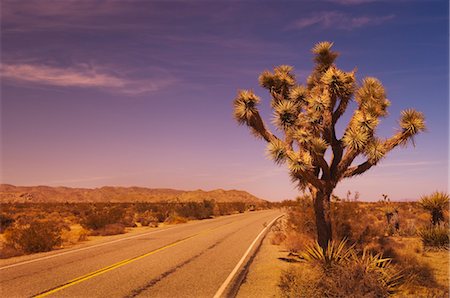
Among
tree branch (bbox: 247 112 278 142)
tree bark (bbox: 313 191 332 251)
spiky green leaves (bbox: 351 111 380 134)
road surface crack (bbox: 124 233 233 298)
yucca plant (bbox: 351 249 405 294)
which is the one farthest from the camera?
tree branch (bbox: 247 112 278 142)

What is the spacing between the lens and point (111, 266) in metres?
11.5

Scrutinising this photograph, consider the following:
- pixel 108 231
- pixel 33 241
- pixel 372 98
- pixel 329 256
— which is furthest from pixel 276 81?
pixel 108 231

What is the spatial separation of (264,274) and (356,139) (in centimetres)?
427

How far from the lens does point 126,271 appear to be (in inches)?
424

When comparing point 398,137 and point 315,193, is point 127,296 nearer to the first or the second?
point 315,193

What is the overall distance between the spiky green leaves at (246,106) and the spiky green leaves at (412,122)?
403 cm

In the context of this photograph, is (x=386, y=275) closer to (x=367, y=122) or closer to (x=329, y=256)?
(x=329, y=256)

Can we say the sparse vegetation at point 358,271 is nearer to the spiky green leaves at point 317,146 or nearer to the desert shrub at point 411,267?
the desert shrub at point 411,267

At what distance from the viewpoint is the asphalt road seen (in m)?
8.69

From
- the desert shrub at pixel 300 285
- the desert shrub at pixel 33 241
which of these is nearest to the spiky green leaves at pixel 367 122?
the desert shrub at pixel 300 285

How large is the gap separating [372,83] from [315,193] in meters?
3.63

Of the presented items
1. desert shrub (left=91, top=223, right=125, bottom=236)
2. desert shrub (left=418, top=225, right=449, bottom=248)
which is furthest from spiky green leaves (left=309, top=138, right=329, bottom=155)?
desert shrub (left=91, top=223, right=125, bottom=236)

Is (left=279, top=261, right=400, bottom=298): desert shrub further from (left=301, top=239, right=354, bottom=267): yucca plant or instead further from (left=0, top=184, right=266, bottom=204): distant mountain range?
(left=0, top=184, right=266, bottom=204): distant mountain range

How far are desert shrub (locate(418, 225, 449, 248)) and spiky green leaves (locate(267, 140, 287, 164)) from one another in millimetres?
8208
